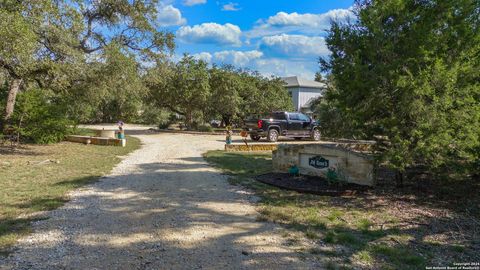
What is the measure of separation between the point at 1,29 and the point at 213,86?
72.1 ft

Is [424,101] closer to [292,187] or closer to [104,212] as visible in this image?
[292,187]

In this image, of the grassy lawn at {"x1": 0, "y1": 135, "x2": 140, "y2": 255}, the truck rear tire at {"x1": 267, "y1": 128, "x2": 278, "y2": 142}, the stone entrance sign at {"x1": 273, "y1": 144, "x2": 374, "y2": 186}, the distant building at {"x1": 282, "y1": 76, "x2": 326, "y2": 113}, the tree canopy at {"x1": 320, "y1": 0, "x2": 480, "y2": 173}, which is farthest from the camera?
the distant building at {"x1": 282, "y1": 76, "x2": 326, "y2": 113}

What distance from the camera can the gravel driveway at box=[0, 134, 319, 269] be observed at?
4059mm

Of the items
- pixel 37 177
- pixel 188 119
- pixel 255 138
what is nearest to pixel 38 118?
pixel 37 177

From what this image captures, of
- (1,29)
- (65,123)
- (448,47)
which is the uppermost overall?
(1,29)

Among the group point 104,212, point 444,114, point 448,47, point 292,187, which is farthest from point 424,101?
point 104,212

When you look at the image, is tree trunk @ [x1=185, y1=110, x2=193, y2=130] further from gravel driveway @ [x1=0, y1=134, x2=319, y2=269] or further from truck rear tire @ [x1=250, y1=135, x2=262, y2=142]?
gravel driveway @ [x1=0, y1=134, x2=319, y2=269]

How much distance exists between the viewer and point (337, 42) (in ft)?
25.9

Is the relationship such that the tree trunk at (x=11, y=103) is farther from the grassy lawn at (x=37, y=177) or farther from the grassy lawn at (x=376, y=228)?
the grassy lawn at (x=376, y=228)

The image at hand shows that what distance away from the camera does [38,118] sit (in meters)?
15.0

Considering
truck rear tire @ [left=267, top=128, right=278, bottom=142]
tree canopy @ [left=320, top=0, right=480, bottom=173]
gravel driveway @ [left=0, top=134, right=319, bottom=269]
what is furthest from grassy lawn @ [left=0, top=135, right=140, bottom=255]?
truck rear tire @ [left=267, top=128, right=278, bottom=142]

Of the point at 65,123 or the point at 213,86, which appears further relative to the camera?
the point at 213,86

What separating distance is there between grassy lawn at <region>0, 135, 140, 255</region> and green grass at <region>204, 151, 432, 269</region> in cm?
342

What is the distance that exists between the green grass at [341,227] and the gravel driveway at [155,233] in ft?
1.11
